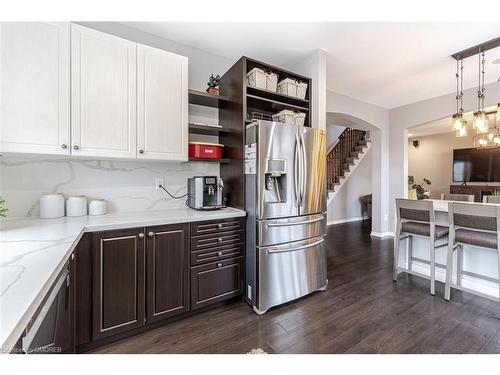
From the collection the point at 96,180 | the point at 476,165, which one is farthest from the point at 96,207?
the point at 476,165

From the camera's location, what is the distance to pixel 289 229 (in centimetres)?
224

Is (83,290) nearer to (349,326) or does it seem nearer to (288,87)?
(349,326)

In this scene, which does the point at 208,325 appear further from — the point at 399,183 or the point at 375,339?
the point at 399,183

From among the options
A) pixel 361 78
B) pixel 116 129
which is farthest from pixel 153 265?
pixel 361 78

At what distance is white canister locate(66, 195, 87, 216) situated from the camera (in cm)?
193

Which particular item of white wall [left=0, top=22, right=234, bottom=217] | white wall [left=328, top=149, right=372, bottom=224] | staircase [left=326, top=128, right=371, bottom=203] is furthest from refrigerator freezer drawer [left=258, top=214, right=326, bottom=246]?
white wall [left=328, top=149, right=372, bottom=224]

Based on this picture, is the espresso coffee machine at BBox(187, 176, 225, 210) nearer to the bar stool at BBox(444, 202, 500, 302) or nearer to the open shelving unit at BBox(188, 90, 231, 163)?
the open shelving unit at BBox(188, 90, 231, 163)

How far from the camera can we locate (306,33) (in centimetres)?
244

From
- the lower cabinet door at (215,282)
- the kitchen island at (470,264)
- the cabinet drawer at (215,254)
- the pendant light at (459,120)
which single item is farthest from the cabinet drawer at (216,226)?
the pendant light at (459,120)

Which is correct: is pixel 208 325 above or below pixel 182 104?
below

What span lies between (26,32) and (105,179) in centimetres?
Answer: 118

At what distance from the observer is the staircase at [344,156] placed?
643 centimetres

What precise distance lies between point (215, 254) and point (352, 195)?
582 centimetres
